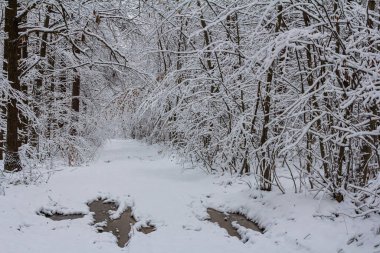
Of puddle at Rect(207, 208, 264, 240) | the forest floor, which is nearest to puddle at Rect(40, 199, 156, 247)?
the forest floor

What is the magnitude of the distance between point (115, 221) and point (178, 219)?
1114mm

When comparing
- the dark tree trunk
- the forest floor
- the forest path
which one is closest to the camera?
the forest floor

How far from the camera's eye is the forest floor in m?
4.62

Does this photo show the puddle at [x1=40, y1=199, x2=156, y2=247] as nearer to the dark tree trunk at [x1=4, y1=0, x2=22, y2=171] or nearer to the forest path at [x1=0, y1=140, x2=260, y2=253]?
the forest path at [x1=0, y1=140, x2=260, y2=253]

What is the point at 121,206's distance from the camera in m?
6.93

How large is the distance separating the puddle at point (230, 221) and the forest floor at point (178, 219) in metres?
0.12

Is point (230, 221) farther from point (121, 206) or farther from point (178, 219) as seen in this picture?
point (121, 206)

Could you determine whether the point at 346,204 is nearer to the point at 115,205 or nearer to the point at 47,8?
the point at 115,205

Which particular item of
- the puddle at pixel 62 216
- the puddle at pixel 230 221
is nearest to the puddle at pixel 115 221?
A: the puddle at pixel 62 216

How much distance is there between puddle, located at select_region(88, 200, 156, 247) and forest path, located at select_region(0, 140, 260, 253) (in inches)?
5.1

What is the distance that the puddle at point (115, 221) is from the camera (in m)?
5.60

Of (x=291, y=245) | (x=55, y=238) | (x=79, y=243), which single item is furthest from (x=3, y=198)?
(x=291, y=245)

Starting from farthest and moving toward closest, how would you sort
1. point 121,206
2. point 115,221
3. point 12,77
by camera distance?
point 12,77, point 121,206, point 115,221

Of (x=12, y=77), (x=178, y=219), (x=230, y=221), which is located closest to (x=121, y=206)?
(x=178, y=219)
